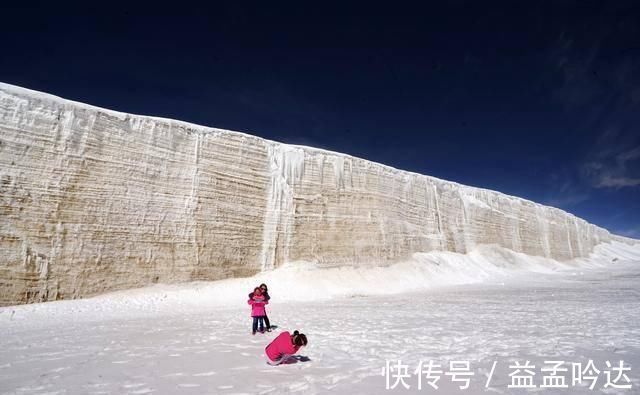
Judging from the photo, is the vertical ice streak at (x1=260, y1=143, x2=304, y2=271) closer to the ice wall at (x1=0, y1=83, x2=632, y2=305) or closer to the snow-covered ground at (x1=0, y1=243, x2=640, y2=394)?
the ice wall at (x1=0, y1=83, x2=632, y2=305)

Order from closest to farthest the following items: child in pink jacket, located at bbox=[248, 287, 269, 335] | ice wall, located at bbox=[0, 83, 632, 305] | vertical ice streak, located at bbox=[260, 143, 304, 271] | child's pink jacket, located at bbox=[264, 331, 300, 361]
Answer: child's pink jacket, located at bbox=[264, 331, 300, 361] → child in pink jacket, located at bbox=[248, 287, 269, 335] → ice wall, located at bbox=[0, 83, 632, 305] → vertical ice streak, located at bbox=[260, 143, 304, 271]

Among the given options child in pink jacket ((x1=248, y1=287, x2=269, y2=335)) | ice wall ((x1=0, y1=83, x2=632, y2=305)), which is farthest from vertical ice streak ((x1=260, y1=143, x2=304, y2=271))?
child in pink jacket ((x1=248, y1=287, x2=269, y2=335))

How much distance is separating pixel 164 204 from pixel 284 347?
15672 millimetres

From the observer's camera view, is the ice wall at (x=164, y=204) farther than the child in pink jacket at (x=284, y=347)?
Yes

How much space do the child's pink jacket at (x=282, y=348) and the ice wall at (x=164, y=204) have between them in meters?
14.2

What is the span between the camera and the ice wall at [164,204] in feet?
50.3

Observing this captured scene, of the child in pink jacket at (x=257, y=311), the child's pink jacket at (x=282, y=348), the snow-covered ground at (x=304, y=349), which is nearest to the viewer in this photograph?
the snow-covered ground at (x=304, y=349)

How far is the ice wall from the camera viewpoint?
1532cm

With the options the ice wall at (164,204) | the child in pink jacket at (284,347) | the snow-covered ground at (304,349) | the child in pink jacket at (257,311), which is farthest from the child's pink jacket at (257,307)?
the ice wall at (164,204)

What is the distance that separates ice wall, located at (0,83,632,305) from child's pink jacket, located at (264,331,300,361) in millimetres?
14171

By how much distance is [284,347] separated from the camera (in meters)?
5.40

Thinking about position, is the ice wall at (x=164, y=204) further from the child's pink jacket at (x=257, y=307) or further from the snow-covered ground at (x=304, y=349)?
the child's pink jacket at (x=257, y=307)

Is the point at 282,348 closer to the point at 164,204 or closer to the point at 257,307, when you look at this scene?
the point at 257,307

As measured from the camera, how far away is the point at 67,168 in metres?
16.5
